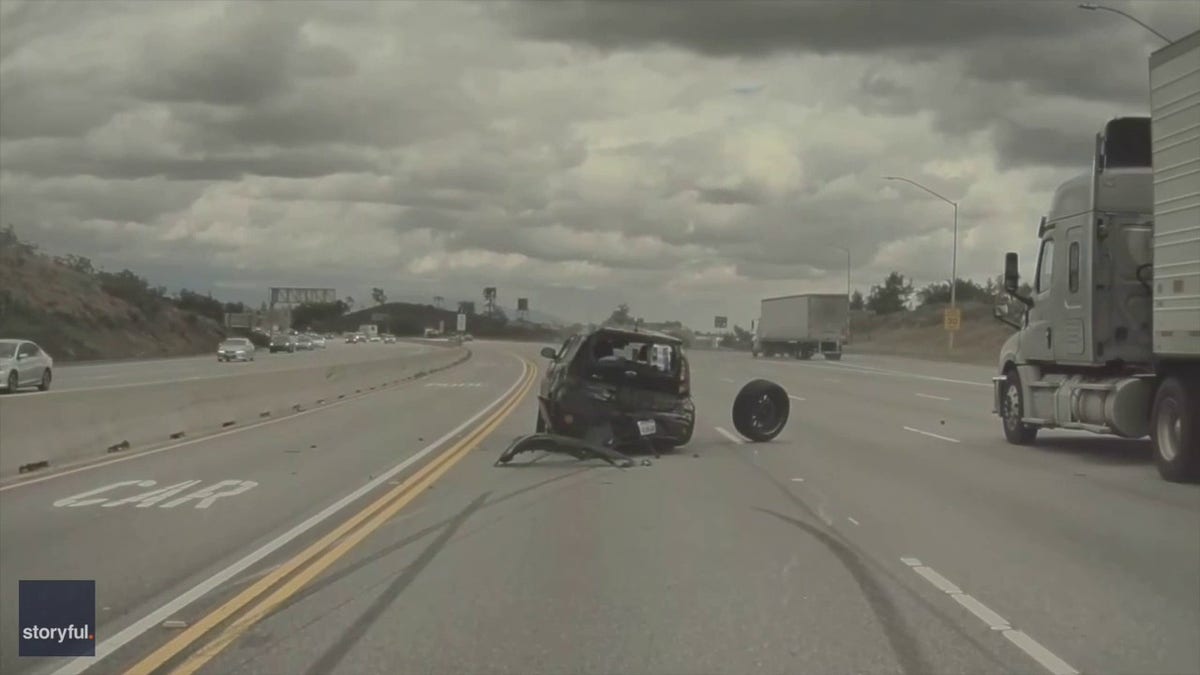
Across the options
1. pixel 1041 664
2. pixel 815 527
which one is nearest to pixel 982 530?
pixel 815 527

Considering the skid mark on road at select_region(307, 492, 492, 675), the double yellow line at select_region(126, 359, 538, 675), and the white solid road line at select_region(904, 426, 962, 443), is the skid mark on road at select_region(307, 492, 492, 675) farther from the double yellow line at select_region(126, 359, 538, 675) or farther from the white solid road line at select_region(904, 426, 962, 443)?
the white solid road line at select_region(904, 426, 962, 443)

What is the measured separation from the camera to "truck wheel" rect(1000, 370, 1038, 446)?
66.3 ft

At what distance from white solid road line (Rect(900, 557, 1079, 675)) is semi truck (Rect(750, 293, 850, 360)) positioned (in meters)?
68.1

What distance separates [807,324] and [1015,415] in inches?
2272

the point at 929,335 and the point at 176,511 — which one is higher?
the point at 929,335

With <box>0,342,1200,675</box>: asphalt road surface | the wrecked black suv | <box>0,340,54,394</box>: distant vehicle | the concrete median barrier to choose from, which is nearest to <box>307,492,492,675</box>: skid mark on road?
<box>0,342,1200,675</box>: asphalt road surface

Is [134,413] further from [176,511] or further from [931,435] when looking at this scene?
[931,435]

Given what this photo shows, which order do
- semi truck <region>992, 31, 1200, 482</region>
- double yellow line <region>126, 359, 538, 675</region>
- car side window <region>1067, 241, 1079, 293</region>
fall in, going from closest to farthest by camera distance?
double yellow line <region>126, 359, 538, 675</region> → semi truck <region>992, 31, 1200, 482</region> → car side window <region>1067, 241, 1079, 293</region>

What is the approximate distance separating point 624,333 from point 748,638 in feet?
36.9

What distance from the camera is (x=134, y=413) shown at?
20.1m

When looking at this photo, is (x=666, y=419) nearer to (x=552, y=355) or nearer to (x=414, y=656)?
(x=552, y=355)

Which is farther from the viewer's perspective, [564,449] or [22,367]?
[22,367]

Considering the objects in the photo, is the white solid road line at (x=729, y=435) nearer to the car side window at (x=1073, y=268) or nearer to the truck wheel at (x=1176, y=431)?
the car side window at (x=1073, y=268)

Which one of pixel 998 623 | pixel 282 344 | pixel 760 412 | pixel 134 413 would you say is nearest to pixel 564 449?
pixel 760 412
